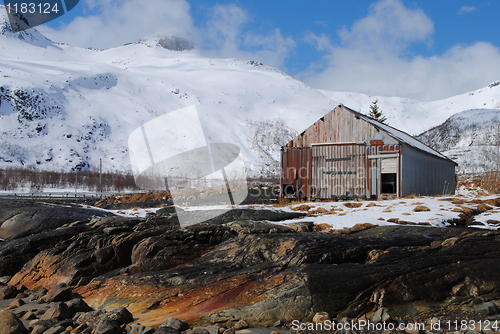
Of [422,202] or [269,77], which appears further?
[269,77]

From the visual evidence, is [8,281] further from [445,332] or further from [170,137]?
[170,137]

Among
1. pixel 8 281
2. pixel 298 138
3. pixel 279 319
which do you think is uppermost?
pixel 298 138

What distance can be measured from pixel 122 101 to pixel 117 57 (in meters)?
94.6

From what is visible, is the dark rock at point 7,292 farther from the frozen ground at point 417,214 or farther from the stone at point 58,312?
the frozen ground at point 417,214

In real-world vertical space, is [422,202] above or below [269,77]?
below

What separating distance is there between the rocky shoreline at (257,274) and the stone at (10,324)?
41 centimetres

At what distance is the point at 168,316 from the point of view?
6.49 metres

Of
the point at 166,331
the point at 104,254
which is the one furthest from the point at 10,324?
the point at 104,254

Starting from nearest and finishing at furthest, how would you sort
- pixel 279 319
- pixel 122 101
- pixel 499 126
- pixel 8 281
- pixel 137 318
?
pixel 279 319 → pixel 137 318 → pixel 8 281 → pixel 499 126 → pixel 122 101

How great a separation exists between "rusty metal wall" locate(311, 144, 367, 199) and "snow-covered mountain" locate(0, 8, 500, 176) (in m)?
60.6

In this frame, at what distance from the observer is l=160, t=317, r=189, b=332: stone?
5825 millimetres

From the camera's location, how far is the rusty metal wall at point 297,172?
2198cm

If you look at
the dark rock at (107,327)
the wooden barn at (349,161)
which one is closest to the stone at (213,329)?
the dark rock at (107,327)

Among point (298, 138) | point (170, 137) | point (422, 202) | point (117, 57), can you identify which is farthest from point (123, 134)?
point (117, 57)
